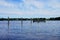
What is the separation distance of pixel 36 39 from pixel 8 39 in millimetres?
4007

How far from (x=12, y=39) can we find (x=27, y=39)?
2136 millimetres

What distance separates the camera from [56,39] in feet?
69.2

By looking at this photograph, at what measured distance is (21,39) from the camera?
21.2 meters

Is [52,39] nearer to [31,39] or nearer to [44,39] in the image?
[44,39]

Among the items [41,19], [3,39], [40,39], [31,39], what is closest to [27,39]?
[31,39]

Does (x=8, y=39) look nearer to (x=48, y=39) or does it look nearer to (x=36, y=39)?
(x=36, y=39)

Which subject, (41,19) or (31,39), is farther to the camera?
(41,19)

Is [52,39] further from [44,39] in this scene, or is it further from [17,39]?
[17,39]

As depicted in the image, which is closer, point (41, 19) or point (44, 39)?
point (44, 39)

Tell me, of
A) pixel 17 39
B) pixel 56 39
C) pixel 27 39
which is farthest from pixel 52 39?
pixel 17 39

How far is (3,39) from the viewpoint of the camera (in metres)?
21.2

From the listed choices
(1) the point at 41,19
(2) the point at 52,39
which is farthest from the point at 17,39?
(1) the point at 41,19

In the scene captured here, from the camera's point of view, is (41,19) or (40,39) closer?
(40,39)

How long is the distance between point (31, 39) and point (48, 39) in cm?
242
